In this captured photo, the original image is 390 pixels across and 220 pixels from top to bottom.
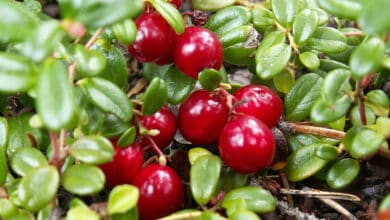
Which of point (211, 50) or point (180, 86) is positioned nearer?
point (211, 50)

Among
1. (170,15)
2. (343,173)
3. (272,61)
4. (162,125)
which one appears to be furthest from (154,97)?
(343,173)

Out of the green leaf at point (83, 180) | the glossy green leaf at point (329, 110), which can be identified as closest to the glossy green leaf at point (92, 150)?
the green leaf at point (83, 180)

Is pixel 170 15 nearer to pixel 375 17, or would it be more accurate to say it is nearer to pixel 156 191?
pixel 156 191

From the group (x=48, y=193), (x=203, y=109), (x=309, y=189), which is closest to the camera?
(x=48, y=193)

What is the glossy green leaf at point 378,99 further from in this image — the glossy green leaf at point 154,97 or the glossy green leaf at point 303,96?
the glossy green leaf at point 154,97

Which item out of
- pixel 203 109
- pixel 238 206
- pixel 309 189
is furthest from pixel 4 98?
pixel 309 189

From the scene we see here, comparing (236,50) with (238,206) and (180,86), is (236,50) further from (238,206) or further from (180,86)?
(238,206)
